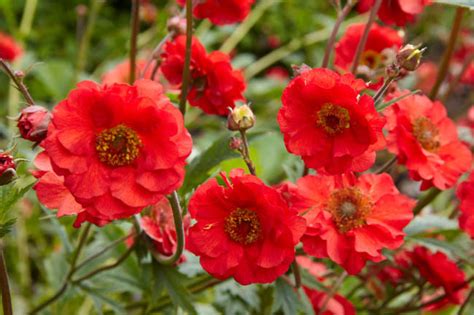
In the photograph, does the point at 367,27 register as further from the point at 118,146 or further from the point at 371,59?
the point at 118,146

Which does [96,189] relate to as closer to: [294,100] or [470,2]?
[294,100]

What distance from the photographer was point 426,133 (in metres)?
1.24

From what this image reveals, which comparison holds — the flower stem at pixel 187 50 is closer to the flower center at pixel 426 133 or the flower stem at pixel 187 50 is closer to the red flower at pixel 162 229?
the red flower at pixel 162 229

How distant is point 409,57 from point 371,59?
480 mm

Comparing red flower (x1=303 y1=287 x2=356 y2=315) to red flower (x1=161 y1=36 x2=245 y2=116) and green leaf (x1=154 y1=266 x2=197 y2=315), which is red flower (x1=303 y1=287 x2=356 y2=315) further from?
red flower (x1=161 y1=36 x2=245 y2=116)

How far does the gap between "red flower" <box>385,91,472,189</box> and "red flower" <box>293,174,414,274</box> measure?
72 millimetres

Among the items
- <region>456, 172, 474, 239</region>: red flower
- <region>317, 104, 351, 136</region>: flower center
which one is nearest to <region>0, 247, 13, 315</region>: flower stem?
<region>317, 104, 351, 136</region>: flower center

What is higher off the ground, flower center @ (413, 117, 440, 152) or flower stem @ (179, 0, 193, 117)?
flower stem @ (179, 0, 193, 117)

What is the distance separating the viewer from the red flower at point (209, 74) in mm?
1204

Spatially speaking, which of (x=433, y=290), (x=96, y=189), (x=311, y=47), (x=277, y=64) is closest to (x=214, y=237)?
(x=96, y=189)

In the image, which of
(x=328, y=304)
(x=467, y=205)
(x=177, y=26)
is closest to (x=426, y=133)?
(x=467, y=205)

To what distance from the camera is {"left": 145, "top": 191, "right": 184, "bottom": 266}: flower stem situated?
96cm

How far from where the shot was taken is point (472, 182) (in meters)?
1.20

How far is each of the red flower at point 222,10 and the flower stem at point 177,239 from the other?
439 millimetres
